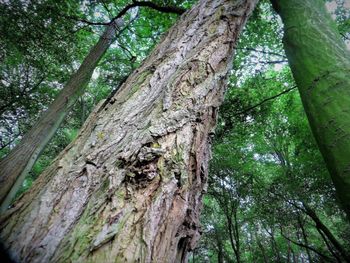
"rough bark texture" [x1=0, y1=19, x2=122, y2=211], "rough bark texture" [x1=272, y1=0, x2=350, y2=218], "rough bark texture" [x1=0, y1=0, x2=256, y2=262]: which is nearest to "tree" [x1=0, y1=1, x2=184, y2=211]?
"rough bark texture" [x1=0, y1=19, x2=122, y2=211]

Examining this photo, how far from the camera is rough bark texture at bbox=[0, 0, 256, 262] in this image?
2.86 ft

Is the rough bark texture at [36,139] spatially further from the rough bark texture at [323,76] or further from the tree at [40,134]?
the rough bark texture at [323,76]

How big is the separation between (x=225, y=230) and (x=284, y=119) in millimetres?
8954

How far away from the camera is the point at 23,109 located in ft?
38.1

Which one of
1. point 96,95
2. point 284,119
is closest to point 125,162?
point 284,119

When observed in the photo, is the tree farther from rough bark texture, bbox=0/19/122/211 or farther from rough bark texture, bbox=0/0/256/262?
rough bark texture, bbox=0/0/256/262

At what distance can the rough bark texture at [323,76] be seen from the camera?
4.66 ft

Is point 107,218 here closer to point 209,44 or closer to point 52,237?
point 52,237

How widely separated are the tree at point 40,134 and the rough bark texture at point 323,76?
2.21m

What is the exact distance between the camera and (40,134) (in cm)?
522

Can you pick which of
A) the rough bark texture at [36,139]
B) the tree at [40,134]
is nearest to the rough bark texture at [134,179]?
the tree at [40,134]

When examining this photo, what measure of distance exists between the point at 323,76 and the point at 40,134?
200 inches

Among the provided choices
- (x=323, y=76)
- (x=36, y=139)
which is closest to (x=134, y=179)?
(x=323, y=76)

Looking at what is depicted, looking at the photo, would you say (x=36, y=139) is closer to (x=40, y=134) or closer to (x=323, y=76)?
(x=40, y=134)
